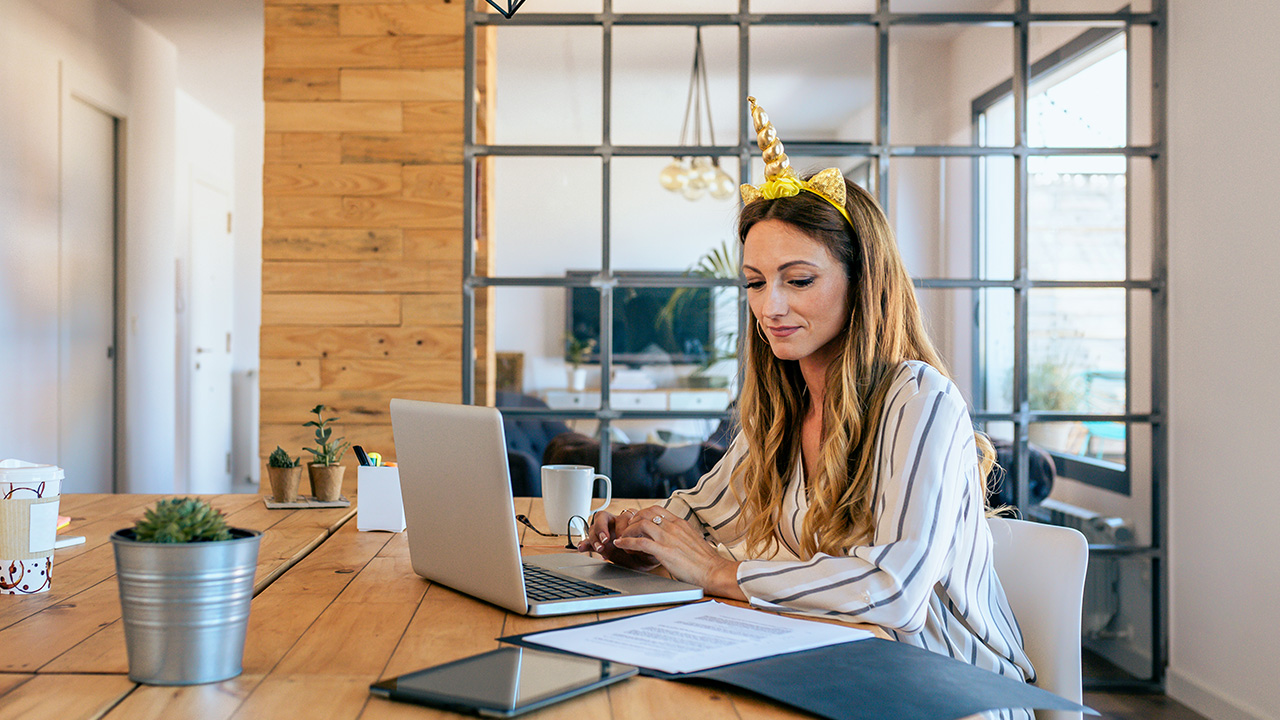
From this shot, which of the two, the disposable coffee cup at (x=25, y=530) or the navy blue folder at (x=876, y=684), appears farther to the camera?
the disposable coffee cup at (x=25, y=530)

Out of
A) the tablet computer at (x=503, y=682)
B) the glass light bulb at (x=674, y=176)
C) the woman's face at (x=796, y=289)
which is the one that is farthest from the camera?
the glass light bulb at (x=674, y=176)

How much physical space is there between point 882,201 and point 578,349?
1.03 m

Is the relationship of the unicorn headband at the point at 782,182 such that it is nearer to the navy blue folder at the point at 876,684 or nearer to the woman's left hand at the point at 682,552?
the woman's left hand at the point at 682,552

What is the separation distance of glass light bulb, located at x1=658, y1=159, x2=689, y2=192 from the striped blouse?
69.4 inches

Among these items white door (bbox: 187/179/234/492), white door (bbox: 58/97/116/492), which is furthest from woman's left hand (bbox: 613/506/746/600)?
white door (bbox: 187/179/234/492)

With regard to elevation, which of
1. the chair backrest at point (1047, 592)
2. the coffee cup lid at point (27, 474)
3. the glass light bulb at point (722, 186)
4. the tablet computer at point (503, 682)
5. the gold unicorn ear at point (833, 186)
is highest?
the glass light bulb at point (722, 186)

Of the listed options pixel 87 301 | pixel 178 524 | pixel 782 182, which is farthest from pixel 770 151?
pixel 87 301

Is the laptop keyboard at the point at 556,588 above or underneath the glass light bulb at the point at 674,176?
underneath

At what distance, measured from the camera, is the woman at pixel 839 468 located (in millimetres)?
1093

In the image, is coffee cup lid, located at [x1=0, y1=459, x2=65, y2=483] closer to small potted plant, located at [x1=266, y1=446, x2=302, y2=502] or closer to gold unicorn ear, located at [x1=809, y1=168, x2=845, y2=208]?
small potted plant, located at [x1=266, y1=446, x2=302, y2=502]

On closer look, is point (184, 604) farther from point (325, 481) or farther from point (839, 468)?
point (325, 481)

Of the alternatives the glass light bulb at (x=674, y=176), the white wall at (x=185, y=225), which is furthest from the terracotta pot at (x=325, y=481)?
the white wall at (x=185, y=225)

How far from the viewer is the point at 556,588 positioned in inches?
42.7

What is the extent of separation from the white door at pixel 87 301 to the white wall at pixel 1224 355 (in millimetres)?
4162
